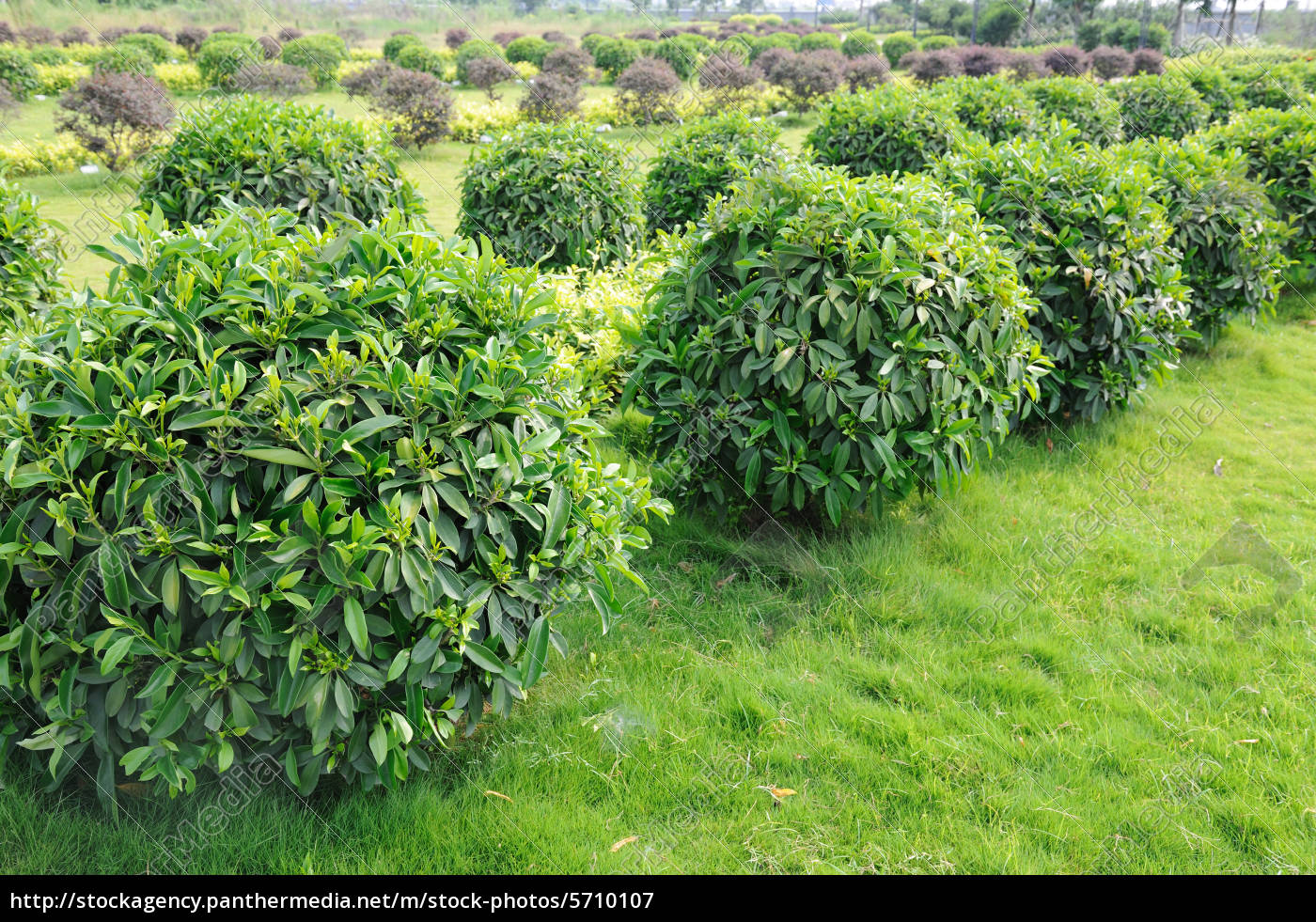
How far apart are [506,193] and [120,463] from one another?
4539mm

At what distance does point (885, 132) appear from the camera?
7.26 meters

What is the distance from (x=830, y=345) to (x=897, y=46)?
95.4 feet

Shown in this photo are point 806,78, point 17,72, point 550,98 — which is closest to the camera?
point 17,72

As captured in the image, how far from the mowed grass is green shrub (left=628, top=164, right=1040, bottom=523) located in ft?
1.42

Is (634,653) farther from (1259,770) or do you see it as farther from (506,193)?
(506,193)

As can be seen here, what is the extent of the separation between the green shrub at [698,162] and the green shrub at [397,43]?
16.2 meters

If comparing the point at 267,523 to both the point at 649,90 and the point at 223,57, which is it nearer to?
the point at 649,90

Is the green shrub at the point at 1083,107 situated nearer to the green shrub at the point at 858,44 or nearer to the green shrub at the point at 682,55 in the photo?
the green shrub at the point at 682,55

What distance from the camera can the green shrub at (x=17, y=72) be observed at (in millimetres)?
14688

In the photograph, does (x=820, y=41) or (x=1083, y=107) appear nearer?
(x=1083, y=107)

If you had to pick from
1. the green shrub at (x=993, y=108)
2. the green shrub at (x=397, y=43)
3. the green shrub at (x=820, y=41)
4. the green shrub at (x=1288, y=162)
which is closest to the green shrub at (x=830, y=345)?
the green shrub at (x=1288, y=162)

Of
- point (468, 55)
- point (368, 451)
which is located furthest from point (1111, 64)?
point (368, 451)

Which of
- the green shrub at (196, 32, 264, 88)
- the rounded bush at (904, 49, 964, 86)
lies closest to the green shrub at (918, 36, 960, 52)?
the rounded bush at (904, 49, 964, 86)
